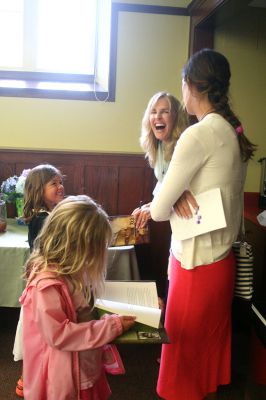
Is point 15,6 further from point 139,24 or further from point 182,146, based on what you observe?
point 182,146

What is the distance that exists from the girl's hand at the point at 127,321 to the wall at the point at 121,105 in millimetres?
1791

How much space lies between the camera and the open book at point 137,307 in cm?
111

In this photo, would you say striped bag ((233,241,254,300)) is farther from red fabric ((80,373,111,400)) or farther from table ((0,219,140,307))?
table ((0,219,140,307))

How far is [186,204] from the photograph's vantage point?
134 cm

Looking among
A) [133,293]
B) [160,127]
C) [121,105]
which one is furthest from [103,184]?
[133,293]

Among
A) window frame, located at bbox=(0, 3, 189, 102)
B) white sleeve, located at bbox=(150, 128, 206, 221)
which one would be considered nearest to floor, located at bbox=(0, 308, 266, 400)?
white sleeve, located at bbox=(150, 128, 206, 221)

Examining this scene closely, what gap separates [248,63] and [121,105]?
89 cm

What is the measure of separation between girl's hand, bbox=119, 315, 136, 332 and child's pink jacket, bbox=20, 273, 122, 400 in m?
0.01

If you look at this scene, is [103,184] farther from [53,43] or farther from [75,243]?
[75,243]

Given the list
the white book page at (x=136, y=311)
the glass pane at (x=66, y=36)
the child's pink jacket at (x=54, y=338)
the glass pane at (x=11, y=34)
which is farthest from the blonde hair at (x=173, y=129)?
the glass pane at (x=11, y=34)

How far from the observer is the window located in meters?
2.95

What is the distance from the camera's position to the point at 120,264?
224 centimetres

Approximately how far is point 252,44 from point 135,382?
2191 mm

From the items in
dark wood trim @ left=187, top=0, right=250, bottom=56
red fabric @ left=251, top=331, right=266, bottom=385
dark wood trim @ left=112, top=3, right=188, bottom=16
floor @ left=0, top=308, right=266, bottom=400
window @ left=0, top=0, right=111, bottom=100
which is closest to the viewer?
red fabric @ left=251, top=331, right=266, bottom=385
